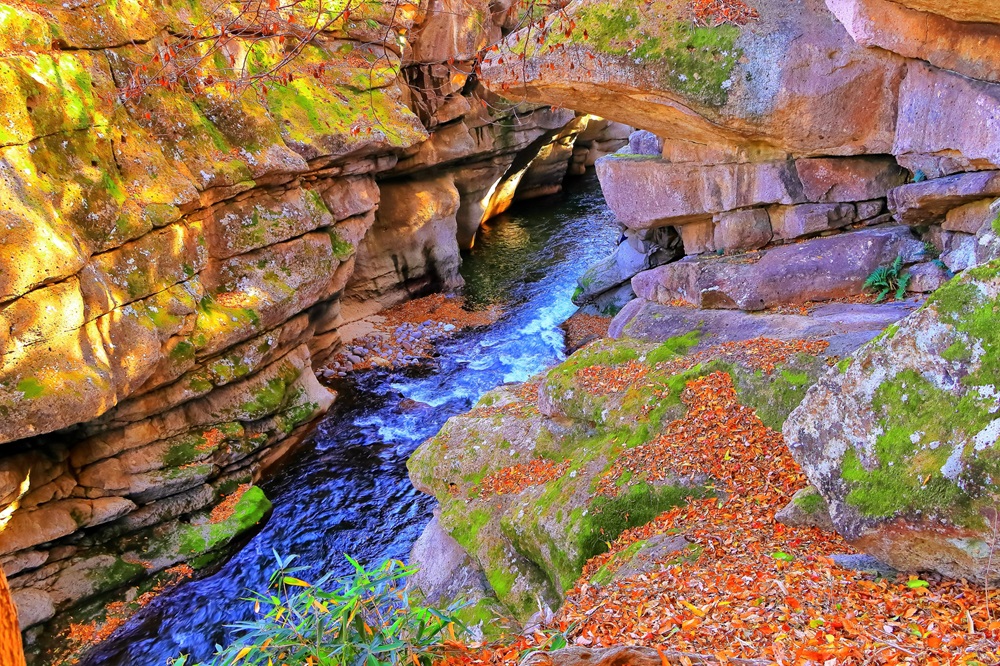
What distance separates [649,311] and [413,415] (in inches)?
256

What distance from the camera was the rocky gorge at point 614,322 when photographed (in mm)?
5465

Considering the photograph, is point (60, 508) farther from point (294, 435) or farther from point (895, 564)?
point (895, 564)

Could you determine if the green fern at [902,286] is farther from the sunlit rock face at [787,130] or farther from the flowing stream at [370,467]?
the flowing stream at [370,467]

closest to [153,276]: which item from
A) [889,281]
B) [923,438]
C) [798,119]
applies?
[798,119]

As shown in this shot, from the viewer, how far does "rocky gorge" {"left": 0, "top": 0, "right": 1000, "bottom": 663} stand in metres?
5.46

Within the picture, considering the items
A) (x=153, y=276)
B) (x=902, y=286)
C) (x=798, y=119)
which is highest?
(x=798, y=119)


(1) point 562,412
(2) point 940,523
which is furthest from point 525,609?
(2) point 940,523

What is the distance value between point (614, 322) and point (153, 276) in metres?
10.4

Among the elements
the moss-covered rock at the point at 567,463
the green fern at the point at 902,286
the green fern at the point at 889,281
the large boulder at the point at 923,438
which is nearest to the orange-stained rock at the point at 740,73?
the green fern at the point at 889,281

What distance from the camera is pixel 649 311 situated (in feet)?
50.7

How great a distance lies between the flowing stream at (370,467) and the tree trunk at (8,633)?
10.3ft

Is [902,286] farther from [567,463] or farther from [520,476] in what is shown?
[520,476]

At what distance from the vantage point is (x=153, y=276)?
43.4 ft

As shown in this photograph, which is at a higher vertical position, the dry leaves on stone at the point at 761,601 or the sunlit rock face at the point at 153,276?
the sunlit rock face at the point at 153,276
